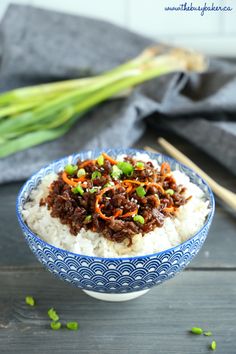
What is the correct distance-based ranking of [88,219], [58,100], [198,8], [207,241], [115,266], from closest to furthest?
[115,266]
[88,219]
[207,241]
[58,100]
[198,8]

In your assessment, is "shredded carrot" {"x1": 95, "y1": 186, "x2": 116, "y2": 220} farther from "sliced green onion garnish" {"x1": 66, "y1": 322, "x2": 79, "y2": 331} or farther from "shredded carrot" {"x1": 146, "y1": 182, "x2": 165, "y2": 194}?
"sliced green onion garnish" {"x1": 66, "y1": 322, "x2": 79, "y2": 331}

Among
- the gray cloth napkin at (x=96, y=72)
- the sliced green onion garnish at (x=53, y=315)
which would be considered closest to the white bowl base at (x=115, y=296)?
the sliced green onion garnish at (x=53, y=315)

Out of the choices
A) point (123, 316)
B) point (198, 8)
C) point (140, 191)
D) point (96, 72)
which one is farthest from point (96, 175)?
point (198, 8)

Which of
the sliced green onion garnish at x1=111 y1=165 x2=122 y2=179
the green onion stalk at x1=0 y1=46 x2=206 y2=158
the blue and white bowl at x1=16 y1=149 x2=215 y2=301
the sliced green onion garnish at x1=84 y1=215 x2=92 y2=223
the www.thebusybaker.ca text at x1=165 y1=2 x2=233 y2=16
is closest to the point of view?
the blue and white bowl at x1=16 y1=149 x2=215 y2=301

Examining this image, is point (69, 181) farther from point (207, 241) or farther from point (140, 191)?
point (207, 241)

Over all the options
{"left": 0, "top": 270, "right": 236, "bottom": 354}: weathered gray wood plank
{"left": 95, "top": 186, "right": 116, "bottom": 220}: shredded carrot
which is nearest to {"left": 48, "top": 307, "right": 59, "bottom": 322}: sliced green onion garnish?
{"left": 0, "top": 270, "right": 236, "bottom": 354}: weathered gray wood plank

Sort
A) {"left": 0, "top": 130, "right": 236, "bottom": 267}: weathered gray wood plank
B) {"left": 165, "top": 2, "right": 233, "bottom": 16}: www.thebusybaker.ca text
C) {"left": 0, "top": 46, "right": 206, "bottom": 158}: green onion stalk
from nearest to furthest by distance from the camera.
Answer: {"left": 0, "top": 130, "right": 236, "bottom": 267}: weathered gray wood plank < {"left": 0, "top": 46, "right": 206, "bottom": 158}: green onion stalk < {"left": 165, "top": 2, "right": 233, "bottom": 16}: www.thebusybaker.ca text

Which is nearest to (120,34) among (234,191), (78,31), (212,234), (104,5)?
(78,31)
